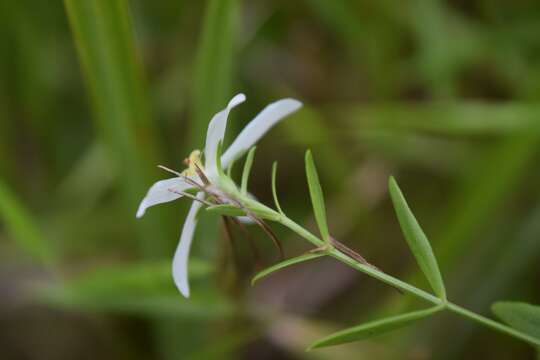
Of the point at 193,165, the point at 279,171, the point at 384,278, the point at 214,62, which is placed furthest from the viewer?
the point at 279,171

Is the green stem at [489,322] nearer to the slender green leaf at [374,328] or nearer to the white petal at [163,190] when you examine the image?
the slender green leaf at [374,328]

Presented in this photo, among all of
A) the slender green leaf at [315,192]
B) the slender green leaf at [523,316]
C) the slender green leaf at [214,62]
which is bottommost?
the slender green leaf at [523,316]

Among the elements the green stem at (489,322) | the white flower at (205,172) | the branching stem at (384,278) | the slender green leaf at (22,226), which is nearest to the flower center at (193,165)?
the white flower at (205,172)

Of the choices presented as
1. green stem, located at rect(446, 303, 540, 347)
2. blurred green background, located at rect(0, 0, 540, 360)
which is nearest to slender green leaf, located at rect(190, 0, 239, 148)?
blurred green background, located at rect(0, 0, 540, 360)

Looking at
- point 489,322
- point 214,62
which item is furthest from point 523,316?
point 214,62

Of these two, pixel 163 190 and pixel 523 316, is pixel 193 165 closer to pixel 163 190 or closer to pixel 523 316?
pixel 163 190

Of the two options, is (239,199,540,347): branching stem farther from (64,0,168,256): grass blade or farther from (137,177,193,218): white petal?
(64,0,168,256): grass blade

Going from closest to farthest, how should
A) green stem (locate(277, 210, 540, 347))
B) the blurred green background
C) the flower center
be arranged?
green stem (locate(277, 210, 540, 347)) < the flower center < the blurred green background
